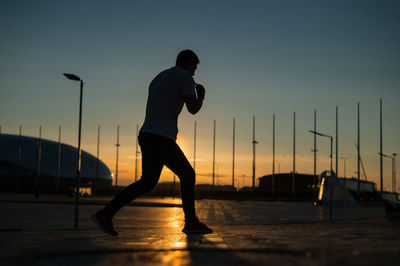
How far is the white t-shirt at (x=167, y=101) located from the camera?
4.48 m

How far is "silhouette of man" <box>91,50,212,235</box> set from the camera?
14.5 feet

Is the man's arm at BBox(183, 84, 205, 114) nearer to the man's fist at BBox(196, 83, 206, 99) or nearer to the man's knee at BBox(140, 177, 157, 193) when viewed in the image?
the man's fist at BBox(196, 83, 206, 99)

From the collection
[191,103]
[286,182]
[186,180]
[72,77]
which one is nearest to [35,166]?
[286,182]

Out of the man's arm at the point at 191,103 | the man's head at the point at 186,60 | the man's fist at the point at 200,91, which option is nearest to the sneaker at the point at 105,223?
the man's arm at the point at 191,103

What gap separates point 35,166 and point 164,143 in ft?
311

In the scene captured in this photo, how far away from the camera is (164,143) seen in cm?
444

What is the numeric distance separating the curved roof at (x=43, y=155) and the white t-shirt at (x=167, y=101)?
8941 cm

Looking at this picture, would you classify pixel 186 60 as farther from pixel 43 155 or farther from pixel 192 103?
pixel 43 155

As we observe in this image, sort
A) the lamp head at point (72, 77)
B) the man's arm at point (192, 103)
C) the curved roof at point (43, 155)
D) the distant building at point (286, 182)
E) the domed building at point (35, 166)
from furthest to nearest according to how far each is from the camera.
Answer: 1. the distant building at point (286, 182)
2. the curved roof at point (43, 155)
3. the domed building at point (35, 166)
4. the lamp head at point (72, 77)
5. the man's arm at point (192, 103)

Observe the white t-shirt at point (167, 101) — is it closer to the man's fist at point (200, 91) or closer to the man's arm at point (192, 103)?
the man's arm at point (192, 103)

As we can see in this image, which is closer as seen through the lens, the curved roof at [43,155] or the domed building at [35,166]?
the domed building at [35,166]

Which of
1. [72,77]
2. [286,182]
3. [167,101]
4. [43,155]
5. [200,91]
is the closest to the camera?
[167,101]

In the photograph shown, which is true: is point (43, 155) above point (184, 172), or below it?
above

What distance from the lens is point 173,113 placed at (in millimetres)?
4590
